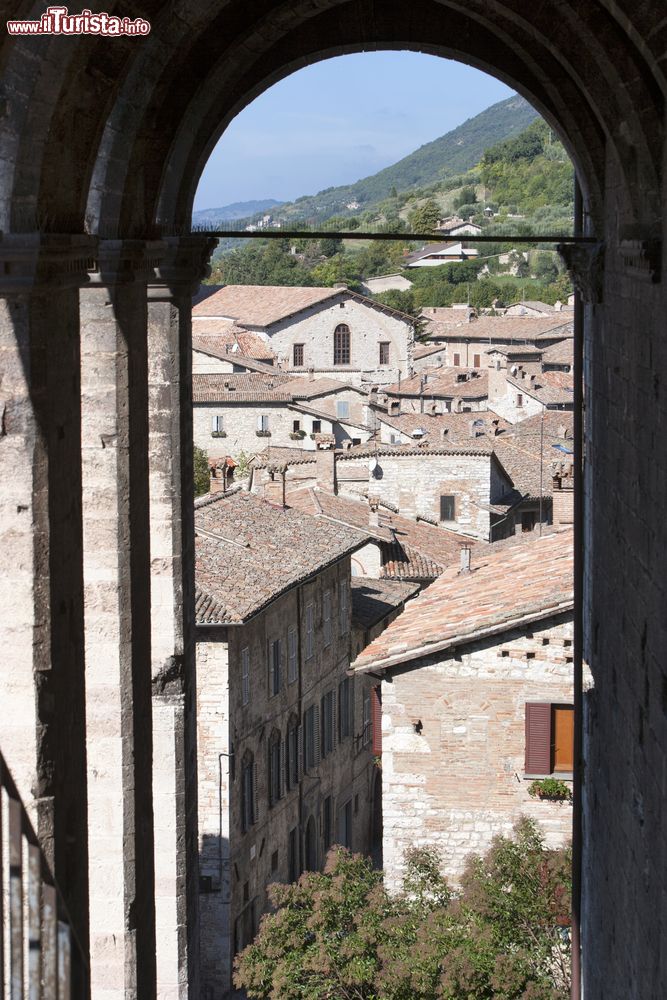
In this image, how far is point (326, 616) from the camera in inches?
1121

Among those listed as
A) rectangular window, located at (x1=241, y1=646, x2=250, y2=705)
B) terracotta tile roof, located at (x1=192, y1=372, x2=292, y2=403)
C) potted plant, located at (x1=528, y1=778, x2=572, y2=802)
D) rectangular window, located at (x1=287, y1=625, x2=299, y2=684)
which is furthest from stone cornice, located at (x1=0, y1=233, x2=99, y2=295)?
terracotta tile roof, located at (x1=192, y1=372, x2=292, y2=403)

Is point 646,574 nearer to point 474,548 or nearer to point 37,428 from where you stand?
point 37,428

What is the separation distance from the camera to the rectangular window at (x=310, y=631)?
27.3 m

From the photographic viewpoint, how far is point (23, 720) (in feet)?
21.9

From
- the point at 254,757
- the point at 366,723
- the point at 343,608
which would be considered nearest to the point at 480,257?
the point at 366,723

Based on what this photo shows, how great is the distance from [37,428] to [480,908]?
10899mm

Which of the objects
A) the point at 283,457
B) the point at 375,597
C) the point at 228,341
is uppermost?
the point at 228,341

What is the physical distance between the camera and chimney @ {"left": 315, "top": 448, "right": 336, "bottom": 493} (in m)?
37.8

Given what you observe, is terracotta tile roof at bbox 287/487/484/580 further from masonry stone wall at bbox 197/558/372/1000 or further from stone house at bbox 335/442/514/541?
masonry stone wall at bbox 197/558/372/1000

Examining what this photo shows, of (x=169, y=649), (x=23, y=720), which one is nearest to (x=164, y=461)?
(x=169, y=649)

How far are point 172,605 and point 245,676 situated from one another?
Result: 538 inches

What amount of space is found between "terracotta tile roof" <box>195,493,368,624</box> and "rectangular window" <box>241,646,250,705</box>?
2.82 feet

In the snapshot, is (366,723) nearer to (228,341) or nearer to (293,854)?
(293,854)

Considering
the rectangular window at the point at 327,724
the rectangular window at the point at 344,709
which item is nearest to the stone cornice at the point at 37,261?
the rectangular window at the point at 327,724
